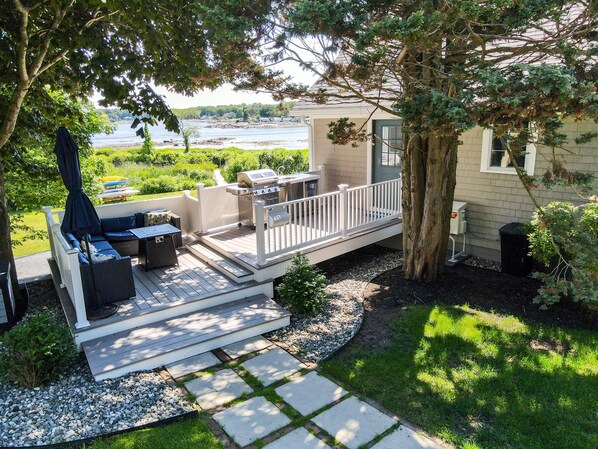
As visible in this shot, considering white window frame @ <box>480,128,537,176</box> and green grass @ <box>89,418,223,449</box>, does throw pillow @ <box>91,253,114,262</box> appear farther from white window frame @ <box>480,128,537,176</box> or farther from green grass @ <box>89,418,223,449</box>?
white window frame @ <box>480,128,537,176</box>

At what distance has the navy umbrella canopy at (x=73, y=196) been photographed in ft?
17.7

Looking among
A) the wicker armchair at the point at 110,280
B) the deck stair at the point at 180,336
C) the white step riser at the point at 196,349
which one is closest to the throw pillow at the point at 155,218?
the wicker armchair at the point at 110,280

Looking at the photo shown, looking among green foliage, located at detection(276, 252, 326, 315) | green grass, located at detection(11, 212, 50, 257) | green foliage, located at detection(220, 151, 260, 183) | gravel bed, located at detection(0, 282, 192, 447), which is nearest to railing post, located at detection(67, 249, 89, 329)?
gravel bed, located at detection(0, 282, 192, 447)

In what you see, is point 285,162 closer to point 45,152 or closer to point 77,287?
point 45,152

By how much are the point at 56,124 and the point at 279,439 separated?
22.3 feet

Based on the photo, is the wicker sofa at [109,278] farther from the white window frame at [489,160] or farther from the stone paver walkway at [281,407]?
the white window frame at [489,160]

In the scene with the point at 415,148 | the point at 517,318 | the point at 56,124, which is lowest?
the point at 517,318

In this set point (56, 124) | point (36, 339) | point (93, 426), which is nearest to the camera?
point (93, 426)

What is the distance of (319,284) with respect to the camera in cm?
615

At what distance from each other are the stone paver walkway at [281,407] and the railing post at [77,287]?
1.24 meters

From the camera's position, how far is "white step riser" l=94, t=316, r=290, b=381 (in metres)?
4.55

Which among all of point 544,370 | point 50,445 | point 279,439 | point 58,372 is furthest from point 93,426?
point 544,370

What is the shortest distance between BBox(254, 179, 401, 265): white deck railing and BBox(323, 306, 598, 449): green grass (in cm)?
217

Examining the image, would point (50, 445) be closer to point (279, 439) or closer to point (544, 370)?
point (279, 439)
